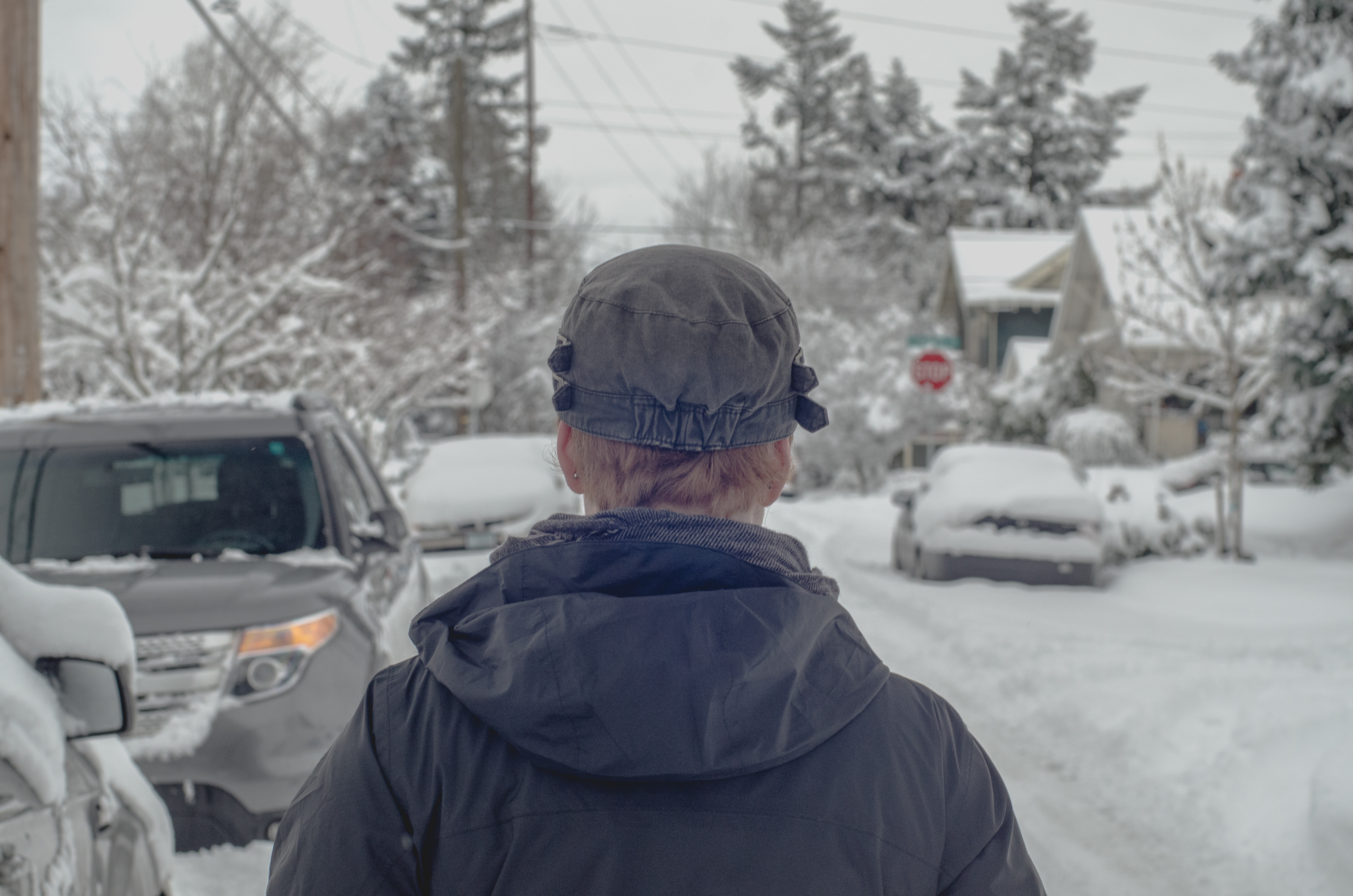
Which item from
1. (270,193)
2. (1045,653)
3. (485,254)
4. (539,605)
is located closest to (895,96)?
(485,254)

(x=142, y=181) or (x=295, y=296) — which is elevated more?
(x=142, y=181)

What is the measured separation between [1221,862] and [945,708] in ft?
12.8

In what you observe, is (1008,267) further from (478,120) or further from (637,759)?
(637,759)

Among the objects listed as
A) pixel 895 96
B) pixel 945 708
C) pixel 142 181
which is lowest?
pixel 945 708

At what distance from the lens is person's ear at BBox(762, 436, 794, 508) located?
1447 mm

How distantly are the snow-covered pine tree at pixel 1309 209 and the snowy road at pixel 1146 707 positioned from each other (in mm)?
2103

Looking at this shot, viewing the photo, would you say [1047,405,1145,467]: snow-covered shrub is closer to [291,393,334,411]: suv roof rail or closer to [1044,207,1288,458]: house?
[1044,207,1288,458]: house

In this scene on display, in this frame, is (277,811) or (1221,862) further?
(1221,862)

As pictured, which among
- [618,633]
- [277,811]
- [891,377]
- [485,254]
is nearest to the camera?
[618,633]

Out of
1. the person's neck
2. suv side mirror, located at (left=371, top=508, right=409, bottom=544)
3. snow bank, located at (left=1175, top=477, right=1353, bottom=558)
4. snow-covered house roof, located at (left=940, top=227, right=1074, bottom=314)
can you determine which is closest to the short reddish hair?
the person's neck

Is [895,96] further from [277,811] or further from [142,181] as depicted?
[277,811]

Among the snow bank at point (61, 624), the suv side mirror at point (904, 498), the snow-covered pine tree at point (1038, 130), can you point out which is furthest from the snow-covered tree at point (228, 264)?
the snow-covered pine tree at point (1038, 130)

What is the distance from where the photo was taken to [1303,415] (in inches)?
522

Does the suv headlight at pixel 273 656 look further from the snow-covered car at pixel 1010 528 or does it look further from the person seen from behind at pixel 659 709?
the snow-covered car at pixel 1010 528
